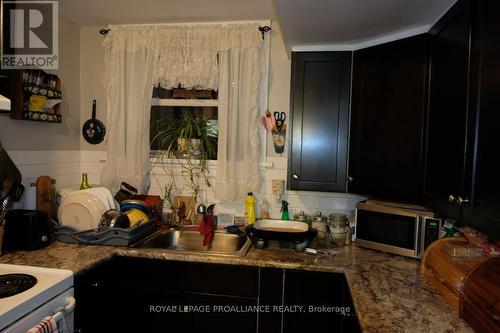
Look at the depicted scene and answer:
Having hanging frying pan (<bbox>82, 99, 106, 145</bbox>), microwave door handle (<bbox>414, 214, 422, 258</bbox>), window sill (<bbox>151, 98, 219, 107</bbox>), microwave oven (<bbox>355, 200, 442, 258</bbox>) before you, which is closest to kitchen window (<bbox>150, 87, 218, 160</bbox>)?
window sill (<bbox>151, 98, 219, 107</bbox>)

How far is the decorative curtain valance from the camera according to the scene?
236 cm

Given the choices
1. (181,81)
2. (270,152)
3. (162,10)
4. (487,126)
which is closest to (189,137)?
(181,81)

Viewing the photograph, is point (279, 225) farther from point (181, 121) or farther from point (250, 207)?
point (181, 121)

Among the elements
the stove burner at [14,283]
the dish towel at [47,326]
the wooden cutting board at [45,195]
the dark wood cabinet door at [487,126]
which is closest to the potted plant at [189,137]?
the wooden cutting board at [45,195]

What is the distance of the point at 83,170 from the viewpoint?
265cm

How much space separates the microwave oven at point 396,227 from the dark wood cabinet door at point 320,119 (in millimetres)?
225

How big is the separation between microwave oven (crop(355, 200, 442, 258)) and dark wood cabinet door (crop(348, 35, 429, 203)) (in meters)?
0.11

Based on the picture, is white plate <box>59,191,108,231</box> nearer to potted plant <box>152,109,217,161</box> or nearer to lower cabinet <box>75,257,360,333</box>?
lower cabinet <box>75,257,360,333</box>

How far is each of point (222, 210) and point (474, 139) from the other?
5.60 ft

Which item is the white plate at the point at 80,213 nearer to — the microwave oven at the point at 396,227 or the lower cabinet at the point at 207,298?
the lower cabinet at the point at 207,298

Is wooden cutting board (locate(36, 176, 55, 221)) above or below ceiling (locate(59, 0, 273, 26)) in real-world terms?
below

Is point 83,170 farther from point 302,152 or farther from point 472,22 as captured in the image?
point 472,22

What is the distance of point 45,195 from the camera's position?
2.12 m

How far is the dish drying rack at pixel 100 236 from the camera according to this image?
→ 6.26 feet
